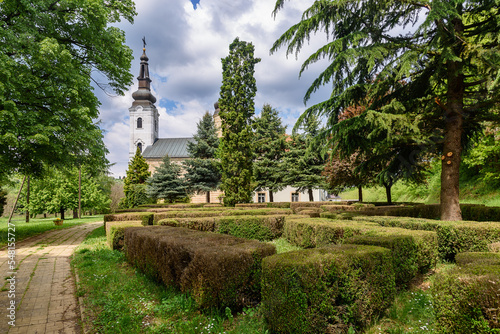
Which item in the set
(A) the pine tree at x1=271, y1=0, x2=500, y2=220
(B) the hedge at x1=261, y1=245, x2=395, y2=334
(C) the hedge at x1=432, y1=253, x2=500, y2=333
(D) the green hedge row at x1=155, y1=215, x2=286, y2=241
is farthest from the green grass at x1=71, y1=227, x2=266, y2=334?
(A) the pine tree at x1=271, y1=0, x2=500, y2=220

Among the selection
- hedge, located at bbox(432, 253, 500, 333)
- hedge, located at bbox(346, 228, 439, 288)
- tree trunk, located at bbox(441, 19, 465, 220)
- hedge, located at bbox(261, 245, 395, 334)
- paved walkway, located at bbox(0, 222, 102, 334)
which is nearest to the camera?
hedge, located at bbox(432, 253, 500, 333)

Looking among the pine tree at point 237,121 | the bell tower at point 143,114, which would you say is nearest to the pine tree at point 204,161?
the pine tree at point 237,121

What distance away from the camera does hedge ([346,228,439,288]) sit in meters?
3.88

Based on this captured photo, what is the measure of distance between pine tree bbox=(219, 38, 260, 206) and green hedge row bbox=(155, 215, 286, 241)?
10.0 meters

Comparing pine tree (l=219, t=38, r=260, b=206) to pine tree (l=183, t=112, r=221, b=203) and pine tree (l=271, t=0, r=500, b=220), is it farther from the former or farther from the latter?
pine tree (l=271, t=0, r=500, b=220)

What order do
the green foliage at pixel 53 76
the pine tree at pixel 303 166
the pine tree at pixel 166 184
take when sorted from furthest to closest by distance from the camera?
the pine tree at pixel 166 184 < the pine tree at pixel 303 166 < the green foliage at pixel 53 76

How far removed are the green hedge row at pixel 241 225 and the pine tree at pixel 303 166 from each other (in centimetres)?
1383

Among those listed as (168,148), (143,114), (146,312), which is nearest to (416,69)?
(146,312)

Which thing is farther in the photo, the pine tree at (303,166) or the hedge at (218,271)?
the pine tree at (303,166)

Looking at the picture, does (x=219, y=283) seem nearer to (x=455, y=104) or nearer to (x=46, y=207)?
(x=455, y=104)

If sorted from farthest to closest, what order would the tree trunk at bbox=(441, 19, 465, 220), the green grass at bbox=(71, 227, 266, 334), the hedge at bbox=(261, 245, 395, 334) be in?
the tree trunk at bbox=(441, 19, 465, 220) < the green grass at bbox=(71, 227, 266, 334) < the hedge at bbox=(261, 245, 395, 334)

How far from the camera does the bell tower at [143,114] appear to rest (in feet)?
156

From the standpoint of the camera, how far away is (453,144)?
23.7ft

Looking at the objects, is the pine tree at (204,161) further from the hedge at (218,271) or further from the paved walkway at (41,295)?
the hedge at (218,271)
